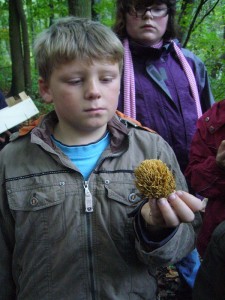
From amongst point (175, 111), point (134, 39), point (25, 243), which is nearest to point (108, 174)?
point (25, 243)

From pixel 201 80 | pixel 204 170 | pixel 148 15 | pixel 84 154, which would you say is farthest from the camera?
pixel 201 80

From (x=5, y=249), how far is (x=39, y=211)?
1.40 ft

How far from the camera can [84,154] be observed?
2025 millimetres

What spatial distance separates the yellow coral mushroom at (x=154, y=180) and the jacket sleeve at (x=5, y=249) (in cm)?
89

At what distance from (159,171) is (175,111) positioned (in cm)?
128

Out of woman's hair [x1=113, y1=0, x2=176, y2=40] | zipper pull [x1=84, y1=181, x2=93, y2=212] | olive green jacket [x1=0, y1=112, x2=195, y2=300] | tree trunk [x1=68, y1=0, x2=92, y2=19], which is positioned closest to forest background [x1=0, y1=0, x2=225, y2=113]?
tree trunk [x1=68, y1=0, x2=92, y2=19]

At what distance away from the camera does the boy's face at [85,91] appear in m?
1.82

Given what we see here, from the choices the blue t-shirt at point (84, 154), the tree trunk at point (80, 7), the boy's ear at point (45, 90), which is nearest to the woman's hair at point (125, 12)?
the boy's ear at point (45, 90)

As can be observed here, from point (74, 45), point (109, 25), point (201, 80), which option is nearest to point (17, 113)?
point (201, 80)

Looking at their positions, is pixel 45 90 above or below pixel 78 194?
above

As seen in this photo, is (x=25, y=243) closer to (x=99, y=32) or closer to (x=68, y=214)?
(x=68, y=214)

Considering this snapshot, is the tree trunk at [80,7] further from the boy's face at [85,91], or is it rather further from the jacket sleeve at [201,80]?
the boy's face at [85,91]

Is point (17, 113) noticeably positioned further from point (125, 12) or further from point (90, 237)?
point (90, 237)

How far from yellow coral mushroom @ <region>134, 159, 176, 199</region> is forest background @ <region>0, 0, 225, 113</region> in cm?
284
